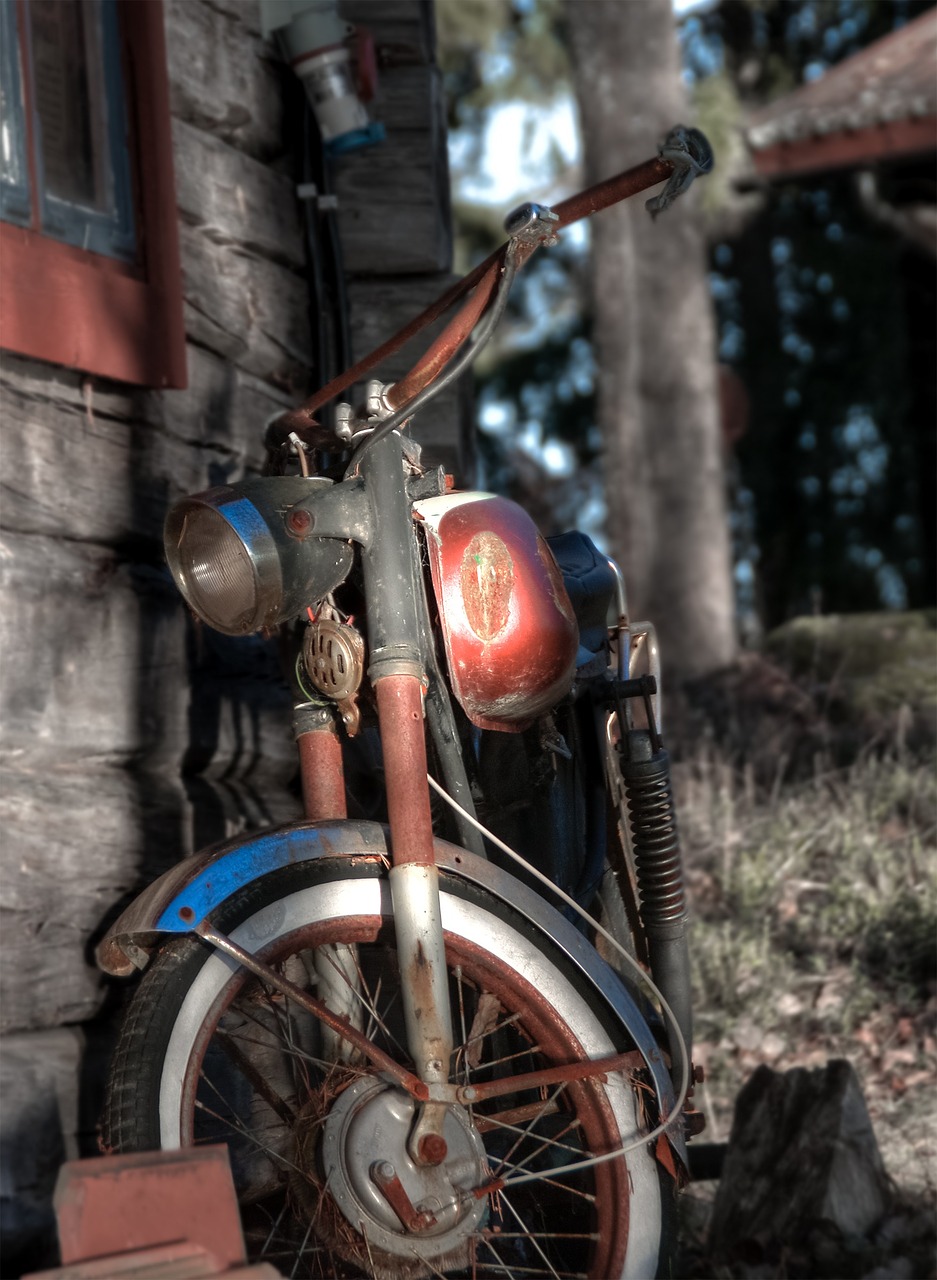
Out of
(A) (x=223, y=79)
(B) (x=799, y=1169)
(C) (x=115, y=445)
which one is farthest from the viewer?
(A) (x=223, y=79)

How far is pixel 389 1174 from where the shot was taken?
2432mm

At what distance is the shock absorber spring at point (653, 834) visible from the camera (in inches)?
114

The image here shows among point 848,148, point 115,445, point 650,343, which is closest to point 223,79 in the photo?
point 115,445

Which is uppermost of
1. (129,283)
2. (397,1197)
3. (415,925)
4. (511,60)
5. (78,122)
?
(511,60)

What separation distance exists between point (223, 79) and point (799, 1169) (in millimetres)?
2822

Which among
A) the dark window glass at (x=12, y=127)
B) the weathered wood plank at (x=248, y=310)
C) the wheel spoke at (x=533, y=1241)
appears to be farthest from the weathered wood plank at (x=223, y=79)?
the wheel spoke at (x=533, y=1241)

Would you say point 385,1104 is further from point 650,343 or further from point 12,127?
point 650,343

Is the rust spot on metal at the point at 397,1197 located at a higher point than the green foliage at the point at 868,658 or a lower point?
lower

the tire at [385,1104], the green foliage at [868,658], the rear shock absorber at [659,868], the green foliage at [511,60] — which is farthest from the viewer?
the green foliage at [511,60]

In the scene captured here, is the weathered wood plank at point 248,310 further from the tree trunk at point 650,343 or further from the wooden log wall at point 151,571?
the tree trunk at point 650,343

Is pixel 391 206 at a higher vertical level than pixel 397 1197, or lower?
higher

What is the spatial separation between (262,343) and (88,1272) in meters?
2.62

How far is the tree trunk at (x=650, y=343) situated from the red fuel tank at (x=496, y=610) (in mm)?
7454

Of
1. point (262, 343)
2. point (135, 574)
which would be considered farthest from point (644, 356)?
point (135, 574)
